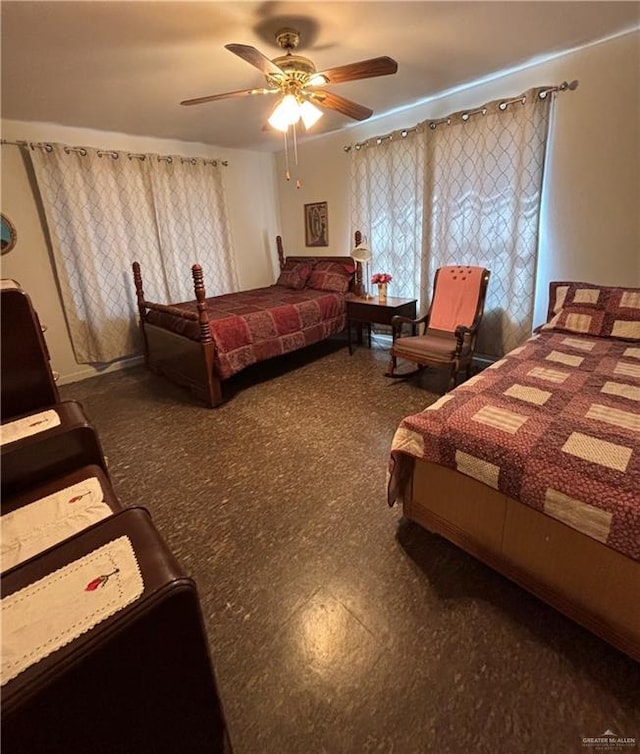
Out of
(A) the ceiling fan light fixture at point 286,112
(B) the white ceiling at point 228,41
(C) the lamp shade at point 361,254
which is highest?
(B) the white ceiling at point 228,41

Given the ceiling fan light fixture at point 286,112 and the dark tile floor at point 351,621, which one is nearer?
the dark tile floor at point 351,621

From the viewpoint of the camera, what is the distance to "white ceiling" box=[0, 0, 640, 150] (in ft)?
6.00

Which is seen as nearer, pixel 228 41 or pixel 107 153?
pixel 228 41

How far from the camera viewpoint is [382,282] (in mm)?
3881

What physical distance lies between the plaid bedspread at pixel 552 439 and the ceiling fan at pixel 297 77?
1.62m

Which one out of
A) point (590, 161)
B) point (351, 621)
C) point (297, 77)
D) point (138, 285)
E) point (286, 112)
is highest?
point (297, 77)

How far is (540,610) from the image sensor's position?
139 centimetres

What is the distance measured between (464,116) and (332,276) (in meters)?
1.91

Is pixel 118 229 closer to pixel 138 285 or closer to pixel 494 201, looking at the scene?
pixel 138 285

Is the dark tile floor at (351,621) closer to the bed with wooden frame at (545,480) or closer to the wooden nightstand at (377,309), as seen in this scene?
the bed with wooden frame at (545,480)

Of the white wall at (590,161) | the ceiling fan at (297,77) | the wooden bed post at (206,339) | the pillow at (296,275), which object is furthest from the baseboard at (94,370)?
the white wall at (590,161)

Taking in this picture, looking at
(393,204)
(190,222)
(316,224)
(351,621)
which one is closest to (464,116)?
(393,204)

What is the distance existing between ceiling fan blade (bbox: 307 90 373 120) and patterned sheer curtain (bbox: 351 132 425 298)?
121 cm

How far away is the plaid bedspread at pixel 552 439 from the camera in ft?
3.78
